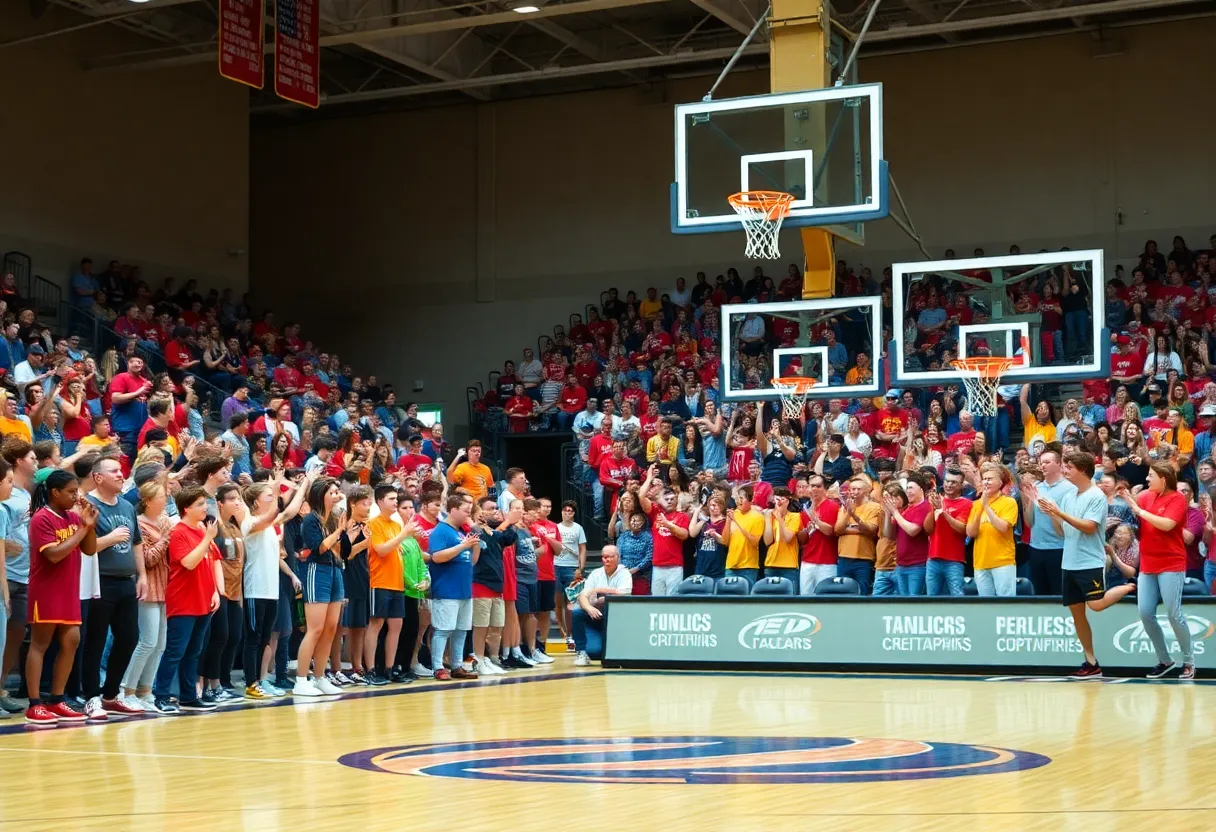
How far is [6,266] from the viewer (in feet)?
79.3

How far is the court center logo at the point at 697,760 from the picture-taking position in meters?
7.48

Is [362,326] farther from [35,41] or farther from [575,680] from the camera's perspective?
[575,680]

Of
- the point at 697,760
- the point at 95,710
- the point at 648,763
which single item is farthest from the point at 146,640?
the point at 697,760

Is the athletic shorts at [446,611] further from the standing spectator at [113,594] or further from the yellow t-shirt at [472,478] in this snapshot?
the yellow t-shirt at [472,478]

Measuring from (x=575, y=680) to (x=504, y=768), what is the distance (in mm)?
6457

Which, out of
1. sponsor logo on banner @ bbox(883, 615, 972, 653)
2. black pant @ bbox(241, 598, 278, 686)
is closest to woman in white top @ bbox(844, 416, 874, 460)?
sponsor logo on banner @ bbox(883, 615, 972, 653)

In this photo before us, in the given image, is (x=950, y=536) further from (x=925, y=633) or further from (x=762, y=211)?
(x=762, y=211)

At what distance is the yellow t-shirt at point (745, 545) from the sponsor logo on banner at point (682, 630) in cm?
110

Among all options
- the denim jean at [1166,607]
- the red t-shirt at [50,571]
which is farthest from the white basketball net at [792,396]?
the red t-shirt at [50,571]

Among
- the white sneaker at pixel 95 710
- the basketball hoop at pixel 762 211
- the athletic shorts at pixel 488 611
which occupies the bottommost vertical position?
the white sneaker at pixel 95 710

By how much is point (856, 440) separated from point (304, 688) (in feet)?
32.3

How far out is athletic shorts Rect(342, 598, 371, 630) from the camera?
1337 cm

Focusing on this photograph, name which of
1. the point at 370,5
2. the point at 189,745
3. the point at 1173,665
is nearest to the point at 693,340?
the point at 370,5

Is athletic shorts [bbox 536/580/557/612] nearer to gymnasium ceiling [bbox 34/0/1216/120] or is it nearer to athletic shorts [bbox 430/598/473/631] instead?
athletic shorts [bbox 430/598/473/631]
